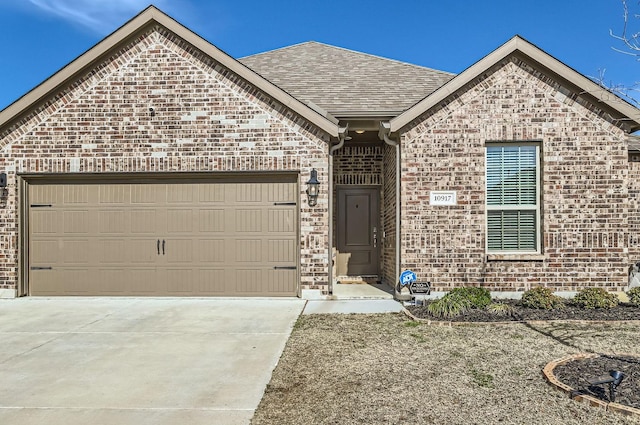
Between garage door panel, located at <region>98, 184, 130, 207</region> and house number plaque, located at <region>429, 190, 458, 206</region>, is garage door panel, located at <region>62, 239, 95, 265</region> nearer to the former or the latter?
garage door panel, located at <region>98, 184, 130, 207</region>

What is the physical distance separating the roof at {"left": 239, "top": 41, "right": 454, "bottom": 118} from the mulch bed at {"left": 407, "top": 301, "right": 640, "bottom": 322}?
4.08 metres

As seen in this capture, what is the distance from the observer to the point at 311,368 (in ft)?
15.1

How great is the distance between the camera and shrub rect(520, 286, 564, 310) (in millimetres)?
7488

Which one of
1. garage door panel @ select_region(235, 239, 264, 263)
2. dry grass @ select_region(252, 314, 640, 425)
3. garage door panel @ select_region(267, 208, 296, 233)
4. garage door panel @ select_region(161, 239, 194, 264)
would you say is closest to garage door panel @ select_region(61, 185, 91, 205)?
garage door panel @ select_region(161, 239, 194, 264)

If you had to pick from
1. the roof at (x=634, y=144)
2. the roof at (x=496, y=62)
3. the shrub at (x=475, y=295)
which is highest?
the roof at (x=496, y=62)

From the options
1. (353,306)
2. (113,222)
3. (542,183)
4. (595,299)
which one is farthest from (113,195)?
(595,299)

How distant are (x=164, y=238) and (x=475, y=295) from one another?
234 inches

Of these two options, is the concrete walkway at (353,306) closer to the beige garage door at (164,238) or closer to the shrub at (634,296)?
the beige garage door at (164,238)

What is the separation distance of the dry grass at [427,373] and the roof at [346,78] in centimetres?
475

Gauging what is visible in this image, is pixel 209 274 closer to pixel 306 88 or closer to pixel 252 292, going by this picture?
pixel 252 292

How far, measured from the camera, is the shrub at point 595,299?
24.7ft

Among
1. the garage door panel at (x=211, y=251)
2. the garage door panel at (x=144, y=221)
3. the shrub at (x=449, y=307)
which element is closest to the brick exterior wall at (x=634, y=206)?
the shrub at (x=449, y=307)

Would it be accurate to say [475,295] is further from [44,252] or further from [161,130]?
[44,252]

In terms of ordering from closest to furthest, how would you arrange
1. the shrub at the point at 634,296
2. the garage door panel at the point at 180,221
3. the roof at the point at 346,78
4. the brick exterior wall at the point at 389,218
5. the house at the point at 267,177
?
the shrub at the point at 634,296, the house at the point at 267,177, the garage door panel at the point at 180,221, the brick exterior wall at the point at 389,218, the roof at the point at 346,78
